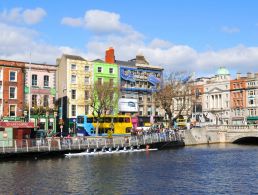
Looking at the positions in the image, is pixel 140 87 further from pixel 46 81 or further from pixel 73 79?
pixel 46 81

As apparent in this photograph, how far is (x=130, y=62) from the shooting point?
113875mm

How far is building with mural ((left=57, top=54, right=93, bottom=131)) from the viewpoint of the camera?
97188 millimetres

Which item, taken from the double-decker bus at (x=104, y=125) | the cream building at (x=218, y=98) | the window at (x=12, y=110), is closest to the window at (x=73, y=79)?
the double-decker bus at (x=104, y=125)

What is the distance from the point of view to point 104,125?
288 ft

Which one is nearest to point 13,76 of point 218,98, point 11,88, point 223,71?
point 11,88

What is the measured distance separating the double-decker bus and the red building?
41.7ft

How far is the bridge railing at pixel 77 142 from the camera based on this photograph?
59994mm

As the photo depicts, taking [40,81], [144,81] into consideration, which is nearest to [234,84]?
[144,81]

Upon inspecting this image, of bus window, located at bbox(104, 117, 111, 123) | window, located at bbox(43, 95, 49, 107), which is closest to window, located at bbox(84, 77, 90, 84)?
window, located at bbox(43, 95, 49, 107)

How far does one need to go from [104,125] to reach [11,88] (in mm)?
20388

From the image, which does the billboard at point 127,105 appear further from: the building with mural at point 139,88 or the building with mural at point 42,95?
the building with mural at point 42,95

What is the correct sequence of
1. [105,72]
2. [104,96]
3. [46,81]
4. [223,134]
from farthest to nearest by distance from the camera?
[105,72] < [223,134] < [46,81] < [104,96]

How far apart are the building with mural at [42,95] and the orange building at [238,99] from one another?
69801 mm

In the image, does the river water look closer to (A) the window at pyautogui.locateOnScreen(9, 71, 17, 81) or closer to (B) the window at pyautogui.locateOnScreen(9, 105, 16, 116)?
(B) the window at pyautogui.locateOnScreen(9, 105, 16, 116)
